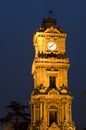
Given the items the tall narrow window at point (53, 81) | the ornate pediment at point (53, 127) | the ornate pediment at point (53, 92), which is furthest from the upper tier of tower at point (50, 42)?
the ornate pediment at point (53, 127)

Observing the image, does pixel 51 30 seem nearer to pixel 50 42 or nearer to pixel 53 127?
pixel 50 42

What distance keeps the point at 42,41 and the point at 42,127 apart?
13.9 m

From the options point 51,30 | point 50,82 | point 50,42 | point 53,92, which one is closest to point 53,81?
point 50,82

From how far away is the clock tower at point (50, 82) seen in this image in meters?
92.8

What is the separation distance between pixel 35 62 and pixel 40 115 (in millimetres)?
8255

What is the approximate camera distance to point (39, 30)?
97.6 metres

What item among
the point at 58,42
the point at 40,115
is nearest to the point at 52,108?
the point at 40,115

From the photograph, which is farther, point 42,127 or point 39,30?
point 39,30

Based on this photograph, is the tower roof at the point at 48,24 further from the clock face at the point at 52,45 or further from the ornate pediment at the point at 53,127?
the ornate pediment at the point at 53,127

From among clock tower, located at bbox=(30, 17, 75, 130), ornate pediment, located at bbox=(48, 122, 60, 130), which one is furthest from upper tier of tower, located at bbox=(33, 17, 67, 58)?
ornate pediment, located at bbox=(48, 122, 60, 130)

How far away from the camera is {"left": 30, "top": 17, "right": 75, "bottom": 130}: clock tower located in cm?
9281

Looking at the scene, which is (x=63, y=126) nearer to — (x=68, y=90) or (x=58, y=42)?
(x=68, y=90)

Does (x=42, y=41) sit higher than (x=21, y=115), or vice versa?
(x=42, y=41)

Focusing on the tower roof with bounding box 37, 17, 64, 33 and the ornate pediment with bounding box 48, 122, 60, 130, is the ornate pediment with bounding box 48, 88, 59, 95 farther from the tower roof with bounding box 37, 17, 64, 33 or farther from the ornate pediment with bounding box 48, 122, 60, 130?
the tower roof with bounding box 37, 17, 64, 33
